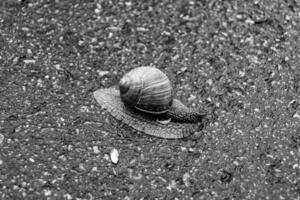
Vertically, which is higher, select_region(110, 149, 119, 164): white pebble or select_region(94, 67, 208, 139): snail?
select_region(94, 67, 208, 139): snail

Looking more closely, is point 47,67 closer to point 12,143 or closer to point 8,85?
point 8,85

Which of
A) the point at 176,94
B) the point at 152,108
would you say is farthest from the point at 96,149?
the point at 176,94

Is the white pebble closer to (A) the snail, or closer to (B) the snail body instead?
(A) the snail

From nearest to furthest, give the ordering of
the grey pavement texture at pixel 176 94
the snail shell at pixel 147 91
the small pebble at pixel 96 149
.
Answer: the grey pavement texture at pixel 176 94, the small pebble at pixel 96 149, the snail shell at pixel 147 91

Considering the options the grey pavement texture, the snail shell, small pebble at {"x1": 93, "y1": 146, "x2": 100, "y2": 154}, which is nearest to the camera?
the grey pavement texture

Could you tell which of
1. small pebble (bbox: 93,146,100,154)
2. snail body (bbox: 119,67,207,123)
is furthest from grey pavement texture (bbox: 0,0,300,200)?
snail body (bbox: 119,67,207,123)

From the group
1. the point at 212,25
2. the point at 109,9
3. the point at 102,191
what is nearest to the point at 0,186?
the point at 102,191

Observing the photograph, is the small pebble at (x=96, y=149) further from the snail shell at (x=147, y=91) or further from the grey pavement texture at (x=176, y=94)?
the snail shell at (x=147, y=91)

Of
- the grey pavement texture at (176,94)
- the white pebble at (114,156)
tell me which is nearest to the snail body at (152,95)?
the grey pavement texture at (176,94)

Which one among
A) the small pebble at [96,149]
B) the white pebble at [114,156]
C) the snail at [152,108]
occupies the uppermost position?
the snail at [152,108]
